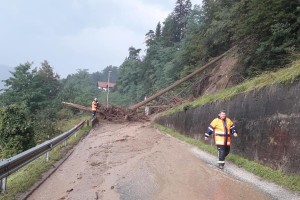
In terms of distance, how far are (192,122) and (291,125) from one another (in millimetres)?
10281

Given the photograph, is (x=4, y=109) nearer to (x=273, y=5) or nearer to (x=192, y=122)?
(x=192, y=122)

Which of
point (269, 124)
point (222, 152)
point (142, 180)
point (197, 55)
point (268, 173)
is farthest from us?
point (197, 55)

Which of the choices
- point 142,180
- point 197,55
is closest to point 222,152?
point 142,180

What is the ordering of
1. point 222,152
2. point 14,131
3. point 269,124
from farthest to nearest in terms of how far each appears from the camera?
point 14,131, point 222,152, point 269,124

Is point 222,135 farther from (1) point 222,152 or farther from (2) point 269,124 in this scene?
(2) point 269,124

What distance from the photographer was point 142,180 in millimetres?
9133

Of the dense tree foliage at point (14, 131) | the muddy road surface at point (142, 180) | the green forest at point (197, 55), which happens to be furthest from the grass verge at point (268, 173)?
→ the dense tree foliage at point (14, 131)

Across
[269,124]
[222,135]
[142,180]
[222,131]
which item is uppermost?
[269,124]

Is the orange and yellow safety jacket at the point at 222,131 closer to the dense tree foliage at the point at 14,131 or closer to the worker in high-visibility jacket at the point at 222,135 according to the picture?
the worker in high-visibility jacket at the point at 222,135

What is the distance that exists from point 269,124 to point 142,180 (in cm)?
410

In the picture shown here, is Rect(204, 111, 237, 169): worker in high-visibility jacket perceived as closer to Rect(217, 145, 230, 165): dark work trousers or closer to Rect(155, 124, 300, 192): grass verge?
Rect(217, 145, 230, 165): dark work trousers

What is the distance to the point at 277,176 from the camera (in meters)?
9.46

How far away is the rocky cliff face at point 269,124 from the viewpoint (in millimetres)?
9398

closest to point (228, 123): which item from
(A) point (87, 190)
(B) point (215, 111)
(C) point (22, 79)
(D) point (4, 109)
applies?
(B) point (215, 111)
